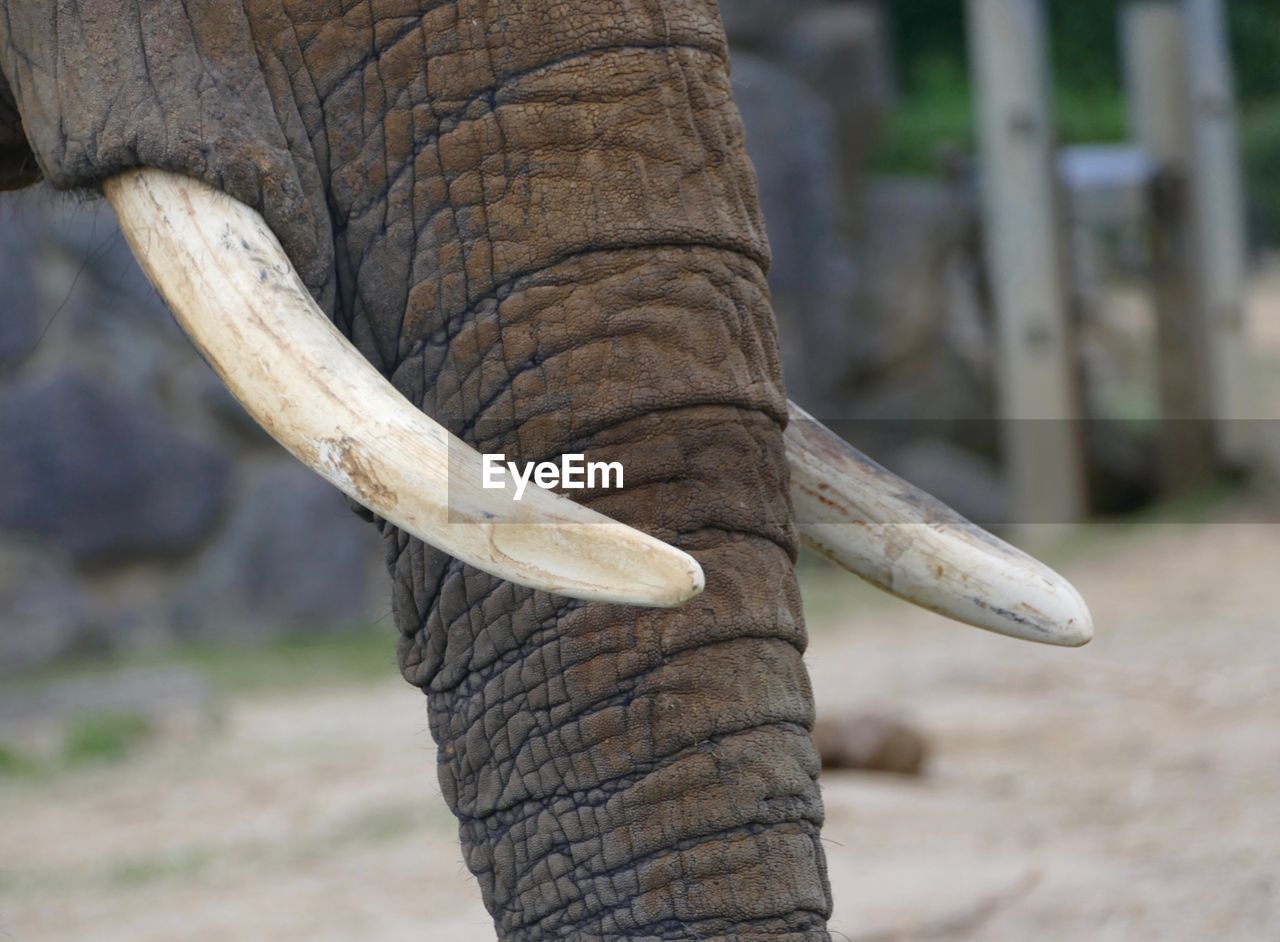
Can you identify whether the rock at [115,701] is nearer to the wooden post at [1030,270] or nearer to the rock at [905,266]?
the wooden post at [1030,270]

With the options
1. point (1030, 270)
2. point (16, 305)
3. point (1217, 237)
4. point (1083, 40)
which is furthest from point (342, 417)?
point (1083, 40)

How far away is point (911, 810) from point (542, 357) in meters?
2.49

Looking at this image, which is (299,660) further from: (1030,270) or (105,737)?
(1030,270)

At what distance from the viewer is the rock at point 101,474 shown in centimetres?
657

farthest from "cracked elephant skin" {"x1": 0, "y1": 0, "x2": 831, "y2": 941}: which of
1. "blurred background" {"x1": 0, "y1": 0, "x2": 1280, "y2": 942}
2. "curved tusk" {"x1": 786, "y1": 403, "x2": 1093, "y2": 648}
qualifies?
"blurred background" {"x1": 0, "y1": 0, "x2": 1280, "y2": 942}

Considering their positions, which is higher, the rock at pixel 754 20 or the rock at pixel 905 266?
the rock at pixel 754 20

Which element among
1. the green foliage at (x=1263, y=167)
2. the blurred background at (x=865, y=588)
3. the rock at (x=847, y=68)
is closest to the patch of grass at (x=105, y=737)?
the blurred background at (x=865, y=588)

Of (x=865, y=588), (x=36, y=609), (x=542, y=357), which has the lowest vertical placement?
(x=542, y=357)

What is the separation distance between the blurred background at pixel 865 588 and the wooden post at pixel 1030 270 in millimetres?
16

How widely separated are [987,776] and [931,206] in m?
5.99

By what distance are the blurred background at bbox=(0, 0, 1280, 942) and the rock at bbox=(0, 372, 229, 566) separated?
0.04 ft

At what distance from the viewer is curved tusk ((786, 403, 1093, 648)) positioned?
1.70 metres

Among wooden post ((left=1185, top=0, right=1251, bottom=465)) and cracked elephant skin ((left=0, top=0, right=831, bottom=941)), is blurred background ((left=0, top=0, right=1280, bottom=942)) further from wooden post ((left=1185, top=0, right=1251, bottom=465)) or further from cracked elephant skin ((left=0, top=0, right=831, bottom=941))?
cracked elephant skin ((left=0, top=0, right=831, bottom=941))

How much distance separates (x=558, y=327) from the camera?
63.2 inches
